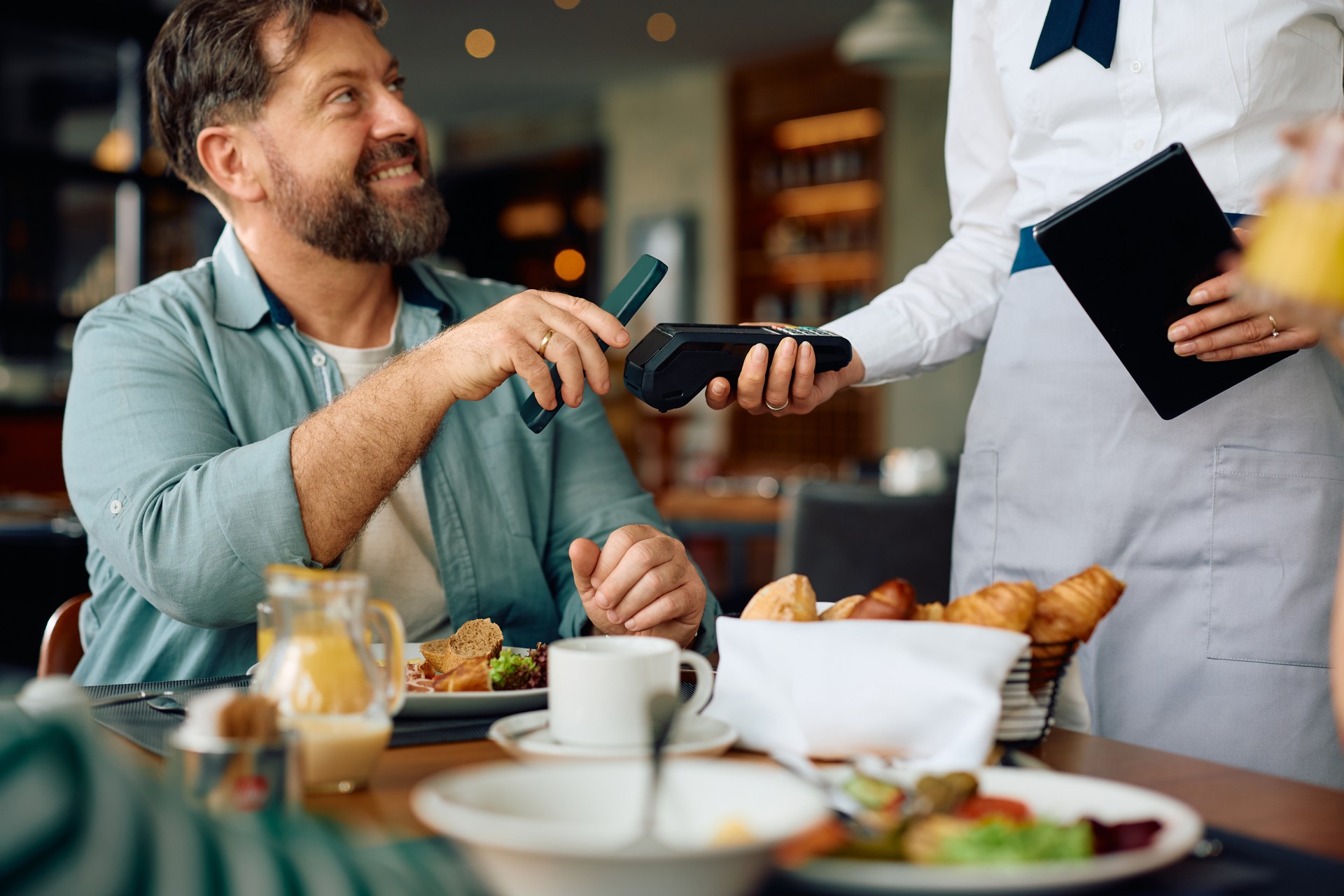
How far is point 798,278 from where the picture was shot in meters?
8.52

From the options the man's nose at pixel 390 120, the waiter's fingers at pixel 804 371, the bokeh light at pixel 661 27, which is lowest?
the waiter's fingers at pixel 804 371

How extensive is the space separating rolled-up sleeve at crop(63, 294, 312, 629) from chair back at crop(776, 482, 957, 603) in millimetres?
1452

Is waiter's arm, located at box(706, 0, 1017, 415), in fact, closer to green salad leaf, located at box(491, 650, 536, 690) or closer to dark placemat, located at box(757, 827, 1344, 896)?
green salad leaf, located at box(491, 650, 536, 690)

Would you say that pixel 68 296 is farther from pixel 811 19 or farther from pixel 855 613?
pixel 855 613

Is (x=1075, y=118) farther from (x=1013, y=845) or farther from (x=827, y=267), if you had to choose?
(x=827, y=267)

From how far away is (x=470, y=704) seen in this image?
1014 mm

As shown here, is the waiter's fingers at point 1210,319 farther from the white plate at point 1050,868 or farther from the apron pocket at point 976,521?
the white plate at point 1050,868

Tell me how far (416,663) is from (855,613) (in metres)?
0.50

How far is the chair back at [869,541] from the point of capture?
2.67 m

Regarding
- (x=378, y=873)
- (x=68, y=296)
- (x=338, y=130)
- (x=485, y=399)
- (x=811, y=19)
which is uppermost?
(x=811, y=19)

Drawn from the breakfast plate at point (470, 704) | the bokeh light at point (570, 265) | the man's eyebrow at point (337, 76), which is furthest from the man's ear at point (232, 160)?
the bokeh light at point (570, 265)

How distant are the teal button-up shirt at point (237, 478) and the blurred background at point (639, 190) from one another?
1.43m

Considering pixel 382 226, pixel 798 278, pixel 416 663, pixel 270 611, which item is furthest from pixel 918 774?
pixel 798 278

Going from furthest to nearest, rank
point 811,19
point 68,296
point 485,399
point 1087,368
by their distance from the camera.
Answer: point 811,19 → point 68,296 → point 485,399 → point 1087,368
